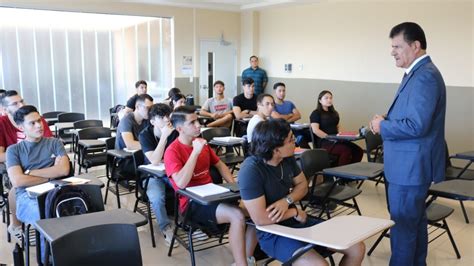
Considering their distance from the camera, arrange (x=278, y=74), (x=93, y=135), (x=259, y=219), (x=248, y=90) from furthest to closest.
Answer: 1. (x=278, y=74)
2. (x=248, y=90)
3. (x=93, y=135)
4. (x=259, y=219)

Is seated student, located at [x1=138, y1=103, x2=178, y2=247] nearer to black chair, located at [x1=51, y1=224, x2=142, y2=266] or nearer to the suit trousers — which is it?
black chair, located at [x1=51, y1=224, x2=142, y2=266]

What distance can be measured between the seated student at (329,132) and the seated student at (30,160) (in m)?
3.07

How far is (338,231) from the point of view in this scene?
1.91 m

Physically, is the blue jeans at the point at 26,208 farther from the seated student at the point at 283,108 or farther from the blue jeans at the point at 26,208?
the seated student at the point at 283,108

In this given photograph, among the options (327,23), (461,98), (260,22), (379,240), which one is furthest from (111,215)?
(260,22)

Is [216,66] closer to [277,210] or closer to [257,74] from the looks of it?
[257,74]

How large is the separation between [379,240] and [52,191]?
233 centimetres

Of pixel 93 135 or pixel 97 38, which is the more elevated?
pixel 97 38

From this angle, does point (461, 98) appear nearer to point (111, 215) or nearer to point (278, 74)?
point (278, 74)

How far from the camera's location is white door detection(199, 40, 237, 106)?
891 cm

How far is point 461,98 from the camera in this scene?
571 cm

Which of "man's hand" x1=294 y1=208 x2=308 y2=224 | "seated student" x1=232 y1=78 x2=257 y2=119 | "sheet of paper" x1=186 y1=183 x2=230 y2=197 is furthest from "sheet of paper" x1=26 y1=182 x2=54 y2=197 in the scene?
"seated student" x1=232 y1=78 x2=257 y2=119

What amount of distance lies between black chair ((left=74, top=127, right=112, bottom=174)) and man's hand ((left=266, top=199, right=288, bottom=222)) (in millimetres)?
2794

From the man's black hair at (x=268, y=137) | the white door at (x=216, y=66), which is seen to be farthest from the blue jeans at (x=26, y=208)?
the white door at (x=216, y=66)
